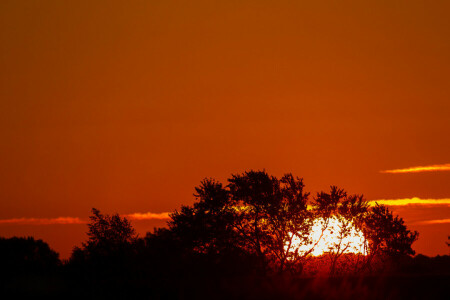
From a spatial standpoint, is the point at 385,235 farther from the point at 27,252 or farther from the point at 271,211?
the point at 27,252

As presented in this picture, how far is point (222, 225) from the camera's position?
10538 cm

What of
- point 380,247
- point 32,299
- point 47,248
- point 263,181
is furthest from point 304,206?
point 32,299

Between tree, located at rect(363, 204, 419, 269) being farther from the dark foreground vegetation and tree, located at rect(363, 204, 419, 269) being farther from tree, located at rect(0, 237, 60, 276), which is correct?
tree, located at rect(0, 237, 60, 276)

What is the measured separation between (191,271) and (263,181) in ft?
53.4

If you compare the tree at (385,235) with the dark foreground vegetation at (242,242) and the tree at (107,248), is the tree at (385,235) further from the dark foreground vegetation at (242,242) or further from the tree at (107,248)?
the tree at (107,248)

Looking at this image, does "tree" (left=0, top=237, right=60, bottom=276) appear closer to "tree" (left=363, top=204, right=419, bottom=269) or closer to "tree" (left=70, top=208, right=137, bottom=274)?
"tree" (left=70, top=208, right=137, bottom=274)

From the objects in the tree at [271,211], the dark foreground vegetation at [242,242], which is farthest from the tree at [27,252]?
the tree at [271,211]

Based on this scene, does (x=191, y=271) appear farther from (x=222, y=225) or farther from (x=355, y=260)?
(x=355, y=260)

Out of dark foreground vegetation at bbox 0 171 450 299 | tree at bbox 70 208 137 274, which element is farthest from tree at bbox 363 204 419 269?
tree at bbox 70 208 137 274

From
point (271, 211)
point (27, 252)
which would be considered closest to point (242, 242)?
point (271, 211)

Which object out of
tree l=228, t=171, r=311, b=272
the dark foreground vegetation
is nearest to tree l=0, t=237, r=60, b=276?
the dark foreground vegetation

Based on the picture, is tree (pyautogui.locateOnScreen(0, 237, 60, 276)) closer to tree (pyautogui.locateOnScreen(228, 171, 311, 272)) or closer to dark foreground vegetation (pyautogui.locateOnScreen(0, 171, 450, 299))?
dark foreground vegetation (pyautogui.locateOnScreen(0, 171, 450, 299))

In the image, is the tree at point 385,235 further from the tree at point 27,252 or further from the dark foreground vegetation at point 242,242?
the tree at point 27,252

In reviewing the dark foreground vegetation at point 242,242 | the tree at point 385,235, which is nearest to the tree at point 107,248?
the dark foreground vegetation at point 242,242
